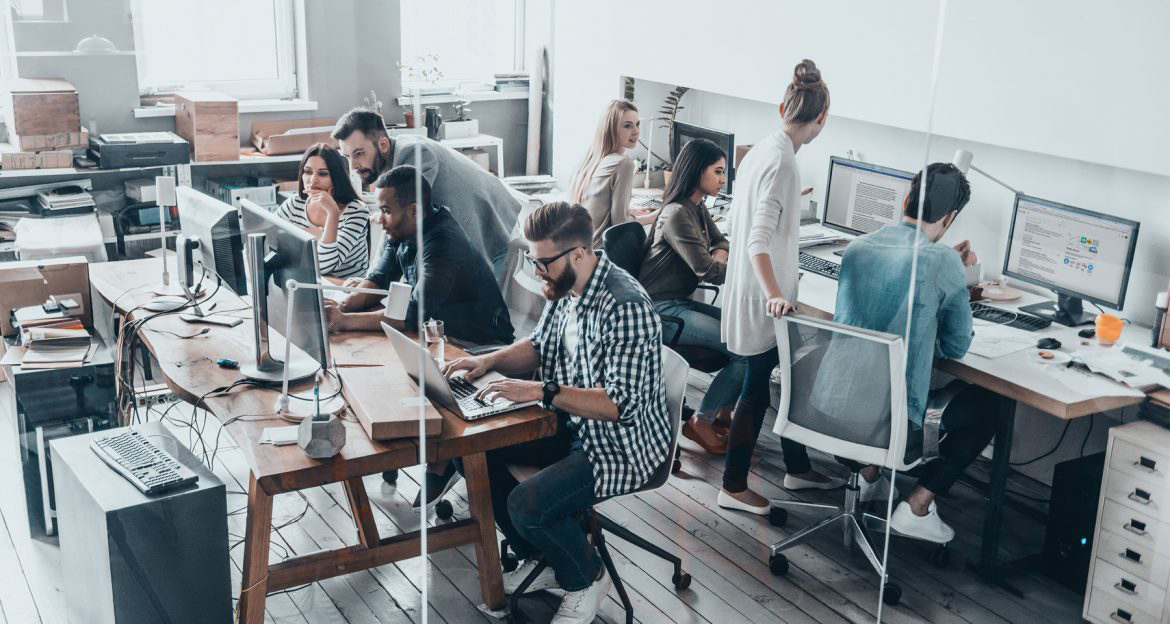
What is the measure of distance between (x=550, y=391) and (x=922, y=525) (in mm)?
1335

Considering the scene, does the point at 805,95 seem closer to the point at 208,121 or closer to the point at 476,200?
the point at 476,200

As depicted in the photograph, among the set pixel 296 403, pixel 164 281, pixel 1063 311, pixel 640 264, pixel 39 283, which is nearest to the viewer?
pixel 296 403

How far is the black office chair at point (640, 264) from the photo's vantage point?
3.26 m

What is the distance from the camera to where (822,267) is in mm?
3062

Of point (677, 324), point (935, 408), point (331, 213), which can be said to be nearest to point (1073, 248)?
point (935, 408)

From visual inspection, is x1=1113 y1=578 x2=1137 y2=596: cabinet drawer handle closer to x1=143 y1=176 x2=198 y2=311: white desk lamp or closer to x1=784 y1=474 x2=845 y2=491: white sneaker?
x1=784 y1=474 x2=845 y2=491: white sneaker

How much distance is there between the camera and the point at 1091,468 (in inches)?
114

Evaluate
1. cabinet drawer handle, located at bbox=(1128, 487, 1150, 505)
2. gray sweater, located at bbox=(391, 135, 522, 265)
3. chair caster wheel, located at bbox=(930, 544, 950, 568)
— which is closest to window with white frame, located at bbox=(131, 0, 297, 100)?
gray sweater, located at bbox=(391, 135, 522, 265)

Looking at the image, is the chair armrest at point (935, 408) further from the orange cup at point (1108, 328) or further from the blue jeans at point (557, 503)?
the blue jeans at point (557, 503)

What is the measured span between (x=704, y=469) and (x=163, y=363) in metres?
1.81

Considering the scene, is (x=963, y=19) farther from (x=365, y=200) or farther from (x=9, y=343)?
(x=9, y=343)

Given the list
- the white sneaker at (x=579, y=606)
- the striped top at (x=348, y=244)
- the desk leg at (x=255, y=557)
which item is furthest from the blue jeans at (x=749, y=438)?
the desk leg at (x=255, y=557)

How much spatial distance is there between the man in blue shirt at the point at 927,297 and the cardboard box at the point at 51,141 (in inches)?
91.0

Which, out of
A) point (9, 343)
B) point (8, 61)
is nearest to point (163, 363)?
point (9, 343)
